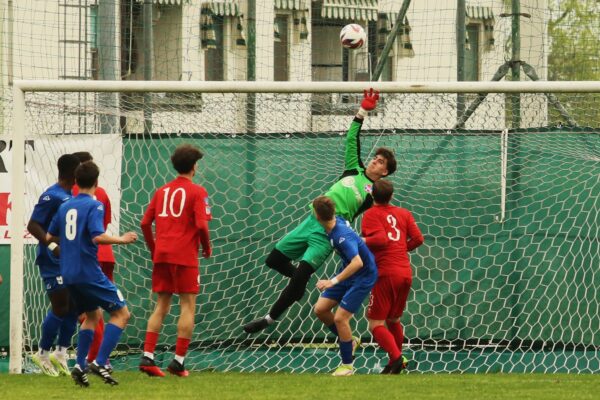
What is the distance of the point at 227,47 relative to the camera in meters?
12.4

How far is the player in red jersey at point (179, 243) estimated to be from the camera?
9156 mm

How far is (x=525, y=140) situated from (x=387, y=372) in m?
2.67

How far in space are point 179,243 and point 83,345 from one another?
1.00 meters

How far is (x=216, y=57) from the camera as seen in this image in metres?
12.4

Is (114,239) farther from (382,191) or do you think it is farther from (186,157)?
(382,191)

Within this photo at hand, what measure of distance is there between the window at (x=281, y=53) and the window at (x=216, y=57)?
0.52 meters

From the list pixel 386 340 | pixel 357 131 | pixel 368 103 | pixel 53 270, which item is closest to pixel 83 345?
pixel 53 270

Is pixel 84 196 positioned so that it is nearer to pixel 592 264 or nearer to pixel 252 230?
pixel 252 230

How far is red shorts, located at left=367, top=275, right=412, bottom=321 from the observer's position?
31.9ft

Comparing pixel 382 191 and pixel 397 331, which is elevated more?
pixel 382 191

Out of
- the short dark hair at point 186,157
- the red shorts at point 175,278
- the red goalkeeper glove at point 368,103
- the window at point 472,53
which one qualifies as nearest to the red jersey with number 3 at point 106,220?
the red shorts at point 175,278

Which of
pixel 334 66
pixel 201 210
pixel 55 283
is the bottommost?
pixel 55 283

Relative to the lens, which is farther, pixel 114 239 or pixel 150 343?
pixel 150 343

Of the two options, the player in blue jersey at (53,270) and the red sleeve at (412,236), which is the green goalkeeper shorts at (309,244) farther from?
the player in blue jersey at (53,270)
